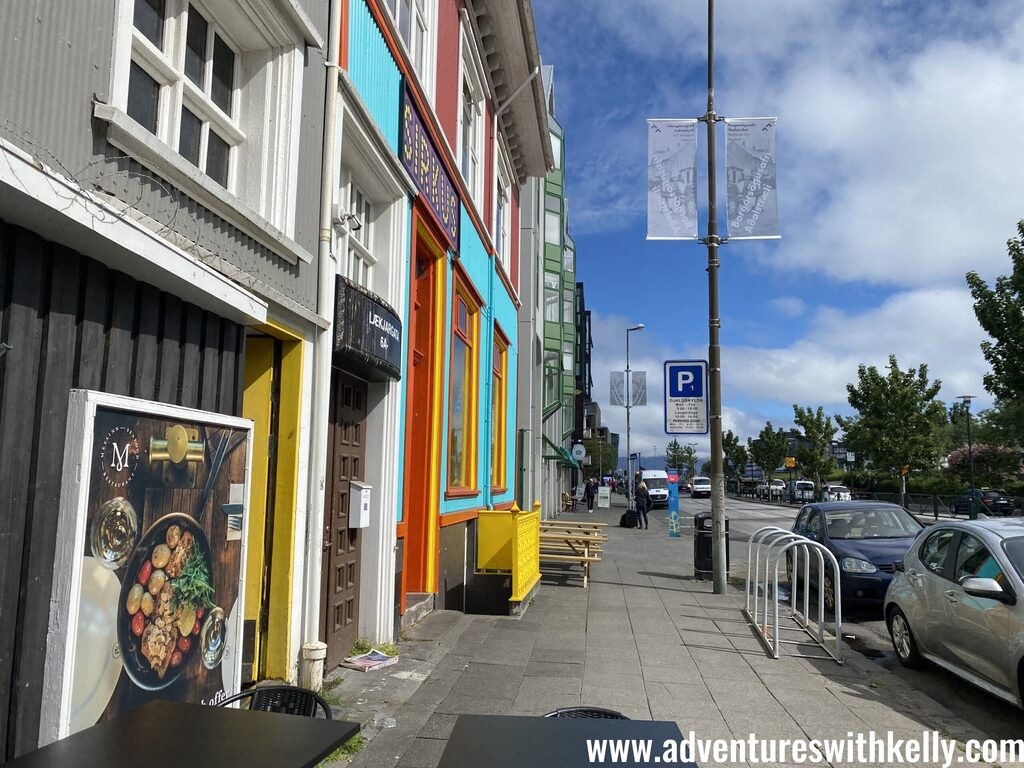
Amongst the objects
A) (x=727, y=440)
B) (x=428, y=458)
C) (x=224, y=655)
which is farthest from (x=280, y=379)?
(x=727, y=440)

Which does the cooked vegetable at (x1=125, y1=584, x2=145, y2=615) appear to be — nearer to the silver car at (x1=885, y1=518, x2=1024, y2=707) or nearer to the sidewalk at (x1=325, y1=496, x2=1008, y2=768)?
the sidewalk at (x1=325, y1=496, x2=1008, y2=768)

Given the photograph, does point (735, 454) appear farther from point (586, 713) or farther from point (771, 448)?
point (586, 713)

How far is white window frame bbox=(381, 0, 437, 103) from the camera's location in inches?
356

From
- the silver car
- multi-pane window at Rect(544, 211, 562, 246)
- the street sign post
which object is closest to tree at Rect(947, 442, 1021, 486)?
multi-pane window at Rect(544, 211, 562, 246)

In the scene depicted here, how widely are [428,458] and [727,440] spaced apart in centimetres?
9207

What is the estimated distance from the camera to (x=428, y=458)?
30.8 feet

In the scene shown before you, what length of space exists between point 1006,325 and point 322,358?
69.7ft

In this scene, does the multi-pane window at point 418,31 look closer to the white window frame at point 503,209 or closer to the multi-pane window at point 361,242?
the multi-pane window at point 361,242

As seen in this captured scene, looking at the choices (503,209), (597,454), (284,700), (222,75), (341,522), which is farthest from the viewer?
(597,454)

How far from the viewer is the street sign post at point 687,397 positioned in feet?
45.2

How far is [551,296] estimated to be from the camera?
3412 centimetres

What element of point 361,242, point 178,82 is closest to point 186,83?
point 178,82

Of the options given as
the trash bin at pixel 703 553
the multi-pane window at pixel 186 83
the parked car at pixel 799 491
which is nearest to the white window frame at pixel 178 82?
the multi-pane window at pixel 186 83

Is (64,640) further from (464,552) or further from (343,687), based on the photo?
(464,552)
